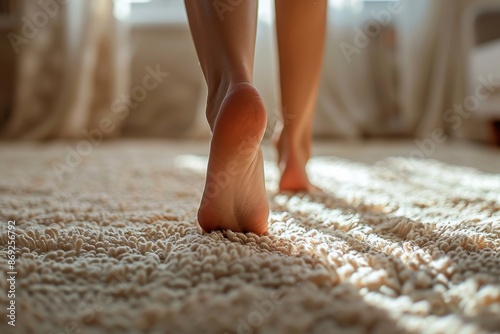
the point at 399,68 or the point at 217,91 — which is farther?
the point at 399,68

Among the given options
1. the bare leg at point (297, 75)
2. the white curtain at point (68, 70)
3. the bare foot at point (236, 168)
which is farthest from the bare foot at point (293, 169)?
the white curtain at point (68, 70)

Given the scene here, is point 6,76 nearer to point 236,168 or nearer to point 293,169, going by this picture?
point 293,169

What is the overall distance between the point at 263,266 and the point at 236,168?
14 centimetres

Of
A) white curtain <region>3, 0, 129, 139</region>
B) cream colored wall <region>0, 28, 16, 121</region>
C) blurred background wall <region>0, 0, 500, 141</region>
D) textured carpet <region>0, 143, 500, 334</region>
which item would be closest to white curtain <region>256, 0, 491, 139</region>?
blurred background wall <region>0, 0, 500, 141</region>

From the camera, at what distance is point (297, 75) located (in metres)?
0.94

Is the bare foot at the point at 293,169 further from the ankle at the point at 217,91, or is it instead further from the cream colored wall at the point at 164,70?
the cream colored wall at the point at 164,70

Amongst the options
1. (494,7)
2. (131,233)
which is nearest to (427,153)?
(494,7)

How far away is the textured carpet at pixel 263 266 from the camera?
40cm

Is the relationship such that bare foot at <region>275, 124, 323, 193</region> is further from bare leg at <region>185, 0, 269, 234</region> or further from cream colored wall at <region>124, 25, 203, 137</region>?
cream colored wall at <region>124, 25, 203, 137</region>

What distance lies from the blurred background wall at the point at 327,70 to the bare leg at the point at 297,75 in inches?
52.8

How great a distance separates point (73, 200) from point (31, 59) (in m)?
1.79

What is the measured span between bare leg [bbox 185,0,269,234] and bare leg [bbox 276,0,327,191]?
0.25 m

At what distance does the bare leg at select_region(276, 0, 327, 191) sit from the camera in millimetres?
890

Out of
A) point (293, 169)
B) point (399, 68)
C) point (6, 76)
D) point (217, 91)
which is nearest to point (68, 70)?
point (6, 76)
